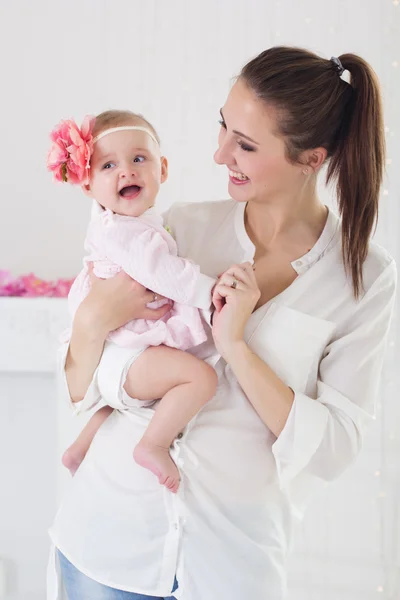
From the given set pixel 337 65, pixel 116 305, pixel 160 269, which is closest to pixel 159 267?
pixel 160 269

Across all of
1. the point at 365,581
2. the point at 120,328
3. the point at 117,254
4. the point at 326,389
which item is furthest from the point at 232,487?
the point at 365,581

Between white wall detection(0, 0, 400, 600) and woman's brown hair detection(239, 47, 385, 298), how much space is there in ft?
3.98

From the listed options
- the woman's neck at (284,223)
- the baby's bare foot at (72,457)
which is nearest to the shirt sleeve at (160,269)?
the woman's neck at (284,223)

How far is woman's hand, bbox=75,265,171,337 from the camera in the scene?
156 centimetres

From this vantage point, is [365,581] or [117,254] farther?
[365,581]

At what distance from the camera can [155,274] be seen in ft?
5.07

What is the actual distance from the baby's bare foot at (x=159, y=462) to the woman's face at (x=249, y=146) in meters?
0.55

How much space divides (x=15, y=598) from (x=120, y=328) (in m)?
2.05

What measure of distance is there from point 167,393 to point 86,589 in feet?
1.36

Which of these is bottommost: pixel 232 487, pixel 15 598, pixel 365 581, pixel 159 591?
pixel 15 598

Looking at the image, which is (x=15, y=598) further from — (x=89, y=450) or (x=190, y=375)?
(x=190, y=375)

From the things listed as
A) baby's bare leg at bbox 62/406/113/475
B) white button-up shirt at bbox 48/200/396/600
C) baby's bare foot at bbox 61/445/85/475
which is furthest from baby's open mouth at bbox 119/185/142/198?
baby's bare foot at bbox 61/445/85/475

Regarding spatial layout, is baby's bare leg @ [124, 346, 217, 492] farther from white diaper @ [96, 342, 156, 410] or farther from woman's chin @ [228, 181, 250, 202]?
woman's chin @ [228, 181, 250, 202]

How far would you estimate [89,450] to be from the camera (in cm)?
164
